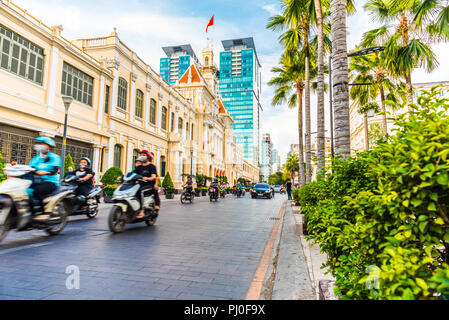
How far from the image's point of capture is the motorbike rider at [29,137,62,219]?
563cm

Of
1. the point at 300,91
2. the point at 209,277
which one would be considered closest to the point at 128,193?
the point at 209,277

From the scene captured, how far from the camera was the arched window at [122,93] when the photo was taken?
2555cm

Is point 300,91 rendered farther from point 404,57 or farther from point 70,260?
point 70,260

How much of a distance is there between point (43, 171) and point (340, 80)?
638 cm

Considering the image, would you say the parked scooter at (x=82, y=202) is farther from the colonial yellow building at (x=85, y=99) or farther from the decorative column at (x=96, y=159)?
the decorative column at (x=96, y=159)

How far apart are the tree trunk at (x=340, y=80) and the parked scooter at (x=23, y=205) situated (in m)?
5.99

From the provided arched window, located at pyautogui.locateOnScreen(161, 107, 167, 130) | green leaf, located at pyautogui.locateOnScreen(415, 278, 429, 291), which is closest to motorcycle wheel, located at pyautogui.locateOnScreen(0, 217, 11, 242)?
green leaf, located at pyautogui.locateOnScreen(415, 278, 429, 291)

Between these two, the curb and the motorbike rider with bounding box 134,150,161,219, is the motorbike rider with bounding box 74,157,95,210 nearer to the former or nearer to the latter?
the motorbike rider with bounding box 134,150,161,219

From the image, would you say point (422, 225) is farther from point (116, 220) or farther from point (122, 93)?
point (122, 93)

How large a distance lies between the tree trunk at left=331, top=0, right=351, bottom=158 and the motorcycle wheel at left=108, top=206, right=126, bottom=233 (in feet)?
17.3

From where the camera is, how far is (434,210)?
1587mm

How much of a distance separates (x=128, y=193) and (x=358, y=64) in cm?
2297

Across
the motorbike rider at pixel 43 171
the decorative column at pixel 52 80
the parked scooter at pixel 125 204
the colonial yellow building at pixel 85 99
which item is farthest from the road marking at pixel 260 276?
the decorative column at pixel 52 80
